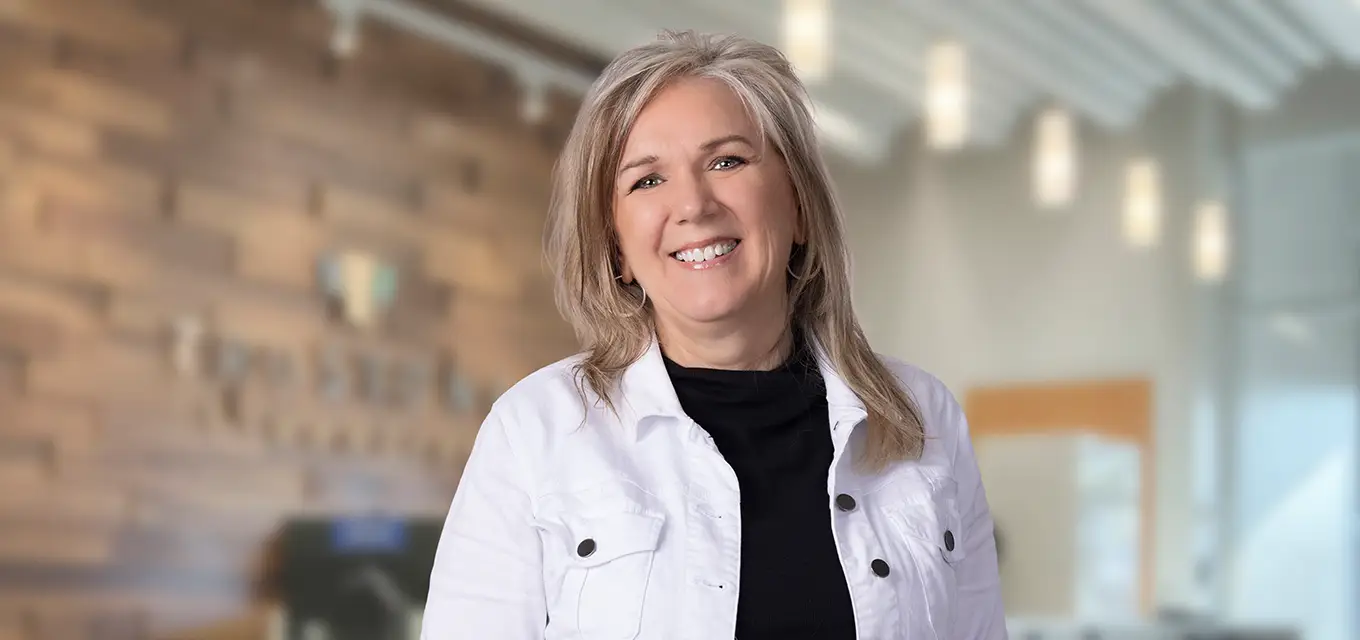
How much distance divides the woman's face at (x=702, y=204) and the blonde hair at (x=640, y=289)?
23 mm

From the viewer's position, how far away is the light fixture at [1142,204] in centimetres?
582

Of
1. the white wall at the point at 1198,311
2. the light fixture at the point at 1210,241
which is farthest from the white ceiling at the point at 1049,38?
the light fixture at the point at 1210,241

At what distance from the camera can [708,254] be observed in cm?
138

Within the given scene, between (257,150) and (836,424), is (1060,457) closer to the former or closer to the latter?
(257,150)

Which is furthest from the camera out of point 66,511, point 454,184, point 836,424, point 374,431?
point 454,184

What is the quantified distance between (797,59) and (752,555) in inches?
114

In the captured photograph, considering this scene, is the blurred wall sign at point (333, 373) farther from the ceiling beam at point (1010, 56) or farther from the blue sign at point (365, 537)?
the ceiling beam at point (1010, 56)

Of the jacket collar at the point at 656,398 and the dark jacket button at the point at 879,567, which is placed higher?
the jacket collar at the point at 656,398

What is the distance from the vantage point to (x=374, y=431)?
5.33 meters

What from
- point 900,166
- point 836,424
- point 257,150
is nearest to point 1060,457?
point 900,166

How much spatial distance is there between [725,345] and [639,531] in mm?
230

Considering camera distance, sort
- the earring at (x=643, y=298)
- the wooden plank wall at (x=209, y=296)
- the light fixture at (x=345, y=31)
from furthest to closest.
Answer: the light fixture at (x=345, y=31) < the wooden plank wall at (x=209, y=296) < the earring at (x=643, y=298)

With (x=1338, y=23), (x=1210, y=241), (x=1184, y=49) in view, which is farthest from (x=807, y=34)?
(x=1338, y=23)

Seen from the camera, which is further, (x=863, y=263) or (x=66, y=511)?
(x=863, y=263)
